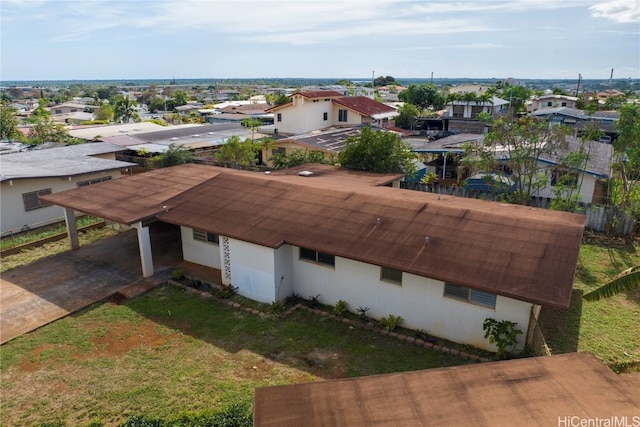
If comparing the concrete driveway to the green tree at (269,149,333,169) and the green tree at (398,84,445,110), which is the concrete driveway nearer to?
the green tree at (269,149,333,169)

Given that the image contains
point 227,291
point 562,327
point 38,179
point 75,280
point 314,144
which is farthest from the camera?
point 314,144

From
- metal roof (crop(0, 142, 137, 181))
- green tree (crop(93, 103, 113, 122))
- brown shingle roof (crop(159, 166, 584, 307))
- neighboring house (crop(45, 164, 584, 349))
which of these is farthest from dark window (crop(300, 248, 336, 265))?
green tree (crop(93, 103, 113, 122))

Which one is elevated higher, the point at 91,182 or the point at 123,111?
the point at 123,111

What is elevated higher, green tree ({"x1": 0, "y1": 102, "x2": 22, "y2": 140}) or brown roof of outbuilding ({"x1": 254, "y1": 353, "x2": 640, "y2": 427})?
green tree ({"x1": 0, "y1": 102, "x2": 22, "y2": 140})

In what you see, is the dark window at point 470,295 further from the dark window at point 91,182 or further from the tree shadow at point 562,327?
the dark window at point 91,182

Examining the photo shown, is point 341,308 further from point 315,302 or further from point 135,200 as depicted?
point 135,200

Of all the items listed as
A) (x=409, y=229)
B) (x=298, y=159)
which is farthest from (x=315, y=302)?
(x=298, y=159)

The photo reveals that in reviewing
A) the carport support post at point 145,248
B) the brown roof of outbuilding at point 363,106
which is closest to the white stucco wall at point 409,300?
the carport support post at point 145,248
